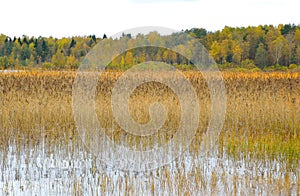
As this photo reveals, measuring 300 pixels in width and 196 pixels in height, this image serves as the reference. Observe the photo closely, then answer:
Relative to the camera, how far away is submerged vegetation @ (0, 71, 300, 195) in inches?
186

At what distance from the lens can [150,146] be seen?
6.55 metres

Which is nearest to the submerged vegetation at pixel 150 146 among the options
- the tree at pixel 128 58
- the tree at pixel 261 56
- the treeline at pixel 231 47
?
the tree at pixel 128 58

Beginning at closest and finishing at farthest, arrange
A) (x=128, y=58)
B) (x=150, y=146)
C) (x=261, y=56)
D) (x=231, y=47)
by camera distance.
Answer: (x=150, y=146), (x=128, y=58), (x=231, y=47), (x=261, y=56)

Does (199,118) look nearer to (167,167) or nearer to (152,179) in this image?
(167,167)

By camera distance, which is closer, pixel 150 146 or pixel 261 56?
pixel 150 146

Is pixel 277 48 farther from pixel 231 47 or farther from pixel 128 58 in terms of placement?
pixel 128 58

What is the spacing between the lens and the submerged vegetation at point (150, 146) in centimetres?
473

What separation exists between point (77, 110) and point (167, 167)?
3517 millimetres

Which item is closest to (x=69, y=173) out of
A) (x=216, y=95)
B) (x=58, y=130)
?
(x=58, y=130)

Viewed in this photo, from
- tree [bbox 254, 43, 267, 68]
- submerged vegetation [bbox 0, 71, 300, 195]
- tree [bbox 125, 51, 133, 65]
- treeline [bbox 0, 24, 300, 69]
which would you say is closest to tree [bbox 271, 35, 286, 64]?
treeline [bbox 0, 24, 300, 69]

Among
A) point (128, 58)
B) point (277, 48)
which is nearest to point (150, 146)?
point (128, 58)

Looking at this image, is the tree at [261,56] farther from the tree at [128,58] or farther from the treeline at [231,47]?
the tree at [128,58]

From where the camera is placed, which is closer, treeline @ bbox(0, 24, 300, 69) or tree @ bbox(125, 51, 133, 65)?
tree @ bbox(125, 51, 133, 65)

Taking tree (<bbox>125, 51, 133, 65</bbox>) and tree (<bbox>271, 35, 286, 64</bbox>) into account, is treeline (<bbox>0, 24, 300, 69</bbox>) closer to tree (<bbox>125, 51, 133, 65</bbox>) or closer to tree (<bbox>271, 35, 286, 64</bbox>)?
tree (<bbox>271, 35, 286, 64</bbox>)
